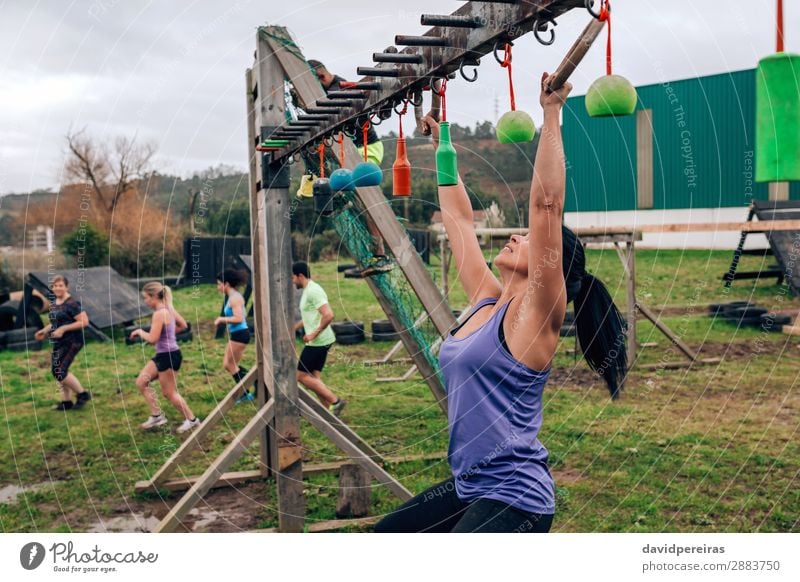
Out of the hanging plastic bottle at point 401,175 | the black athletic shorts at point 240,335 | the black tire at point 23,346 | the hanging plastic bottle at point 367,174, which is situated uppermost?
the hanging plastic bottle at point 367,174

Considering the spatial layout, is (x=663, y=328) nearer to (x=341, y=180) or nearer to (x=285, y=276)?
(x=285, y=276)

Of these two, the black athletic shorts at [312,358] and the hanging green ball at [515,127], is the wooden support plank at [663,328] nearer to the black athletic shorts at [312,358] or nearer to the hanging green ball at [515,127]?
the black athletic shorts at [312,358]

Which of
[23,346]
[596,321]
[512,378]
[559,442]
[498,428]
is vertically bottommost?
[559,442]

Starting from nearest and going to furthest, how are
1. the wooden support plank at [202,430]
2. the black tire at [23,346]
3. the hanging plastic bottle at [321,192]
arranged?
the hanging plastic bottle at [321,192], the wooden support plank at [202,430], the black tire at [23,346]

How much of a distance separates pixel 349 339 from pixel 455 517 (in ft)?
39.8

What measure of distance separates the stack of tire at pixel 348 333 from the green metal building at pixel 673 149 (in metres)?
11.7

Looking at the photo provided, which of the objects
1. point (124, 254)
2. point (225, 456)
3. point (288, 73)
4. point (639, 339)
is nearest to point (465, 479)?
point (225, 456)

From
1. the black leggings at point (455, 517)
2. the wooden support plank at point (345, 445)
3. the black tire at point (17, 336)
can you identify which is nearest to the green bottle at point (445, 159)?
the black leggings at point (455, 517)

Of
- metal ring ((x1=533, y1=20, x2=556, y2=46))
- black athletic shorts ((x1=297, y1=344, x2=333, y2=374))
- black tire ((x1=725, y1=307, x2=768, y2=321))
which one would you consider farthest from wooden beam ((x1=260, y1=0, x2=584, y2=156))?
black tire ((x1=725, y1=307, x2=768, y2=321))

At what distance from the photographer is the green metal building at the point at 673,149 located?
2486 centimetres

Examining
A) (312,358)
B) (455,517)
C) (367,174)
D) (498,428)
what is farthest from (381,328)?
(498,428)

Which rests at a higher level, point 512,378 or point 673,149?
point 673,149

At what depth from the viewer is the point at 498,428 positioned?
312cm

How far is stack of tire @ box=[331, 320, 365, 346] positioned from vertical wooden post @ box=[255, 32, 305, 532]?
9.22 metres
